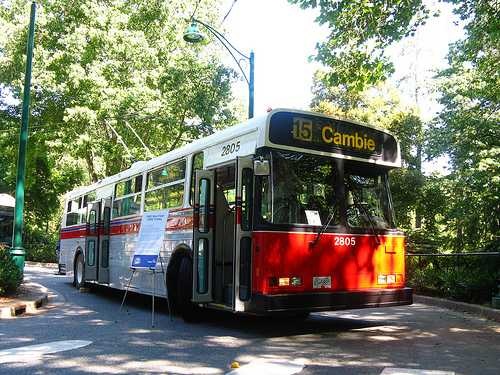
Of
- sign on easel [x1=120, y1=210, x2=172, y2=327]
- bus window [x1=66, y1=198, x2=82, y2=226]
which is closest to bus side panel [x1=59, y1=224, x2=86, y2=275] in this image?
bus window [x1=66, y1=198, x2=82, y2=226]

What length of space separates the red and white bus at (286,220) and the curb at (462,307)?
7.99 ft

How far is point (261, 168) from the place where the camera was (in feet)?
24.9

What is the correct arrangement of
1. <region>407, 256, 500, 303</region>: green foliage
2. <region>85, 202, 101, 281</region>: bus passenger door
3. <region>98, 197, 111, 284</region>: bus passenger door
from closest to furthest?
1. <region>407, 256, 500, 303</region>: green foliage
2. <region>98, 197, 111, 284</region>: bus passenger door
3. <region>85, 202, 101, 281</region>: bus passenger door

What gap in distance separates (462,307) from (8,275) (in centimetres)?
963

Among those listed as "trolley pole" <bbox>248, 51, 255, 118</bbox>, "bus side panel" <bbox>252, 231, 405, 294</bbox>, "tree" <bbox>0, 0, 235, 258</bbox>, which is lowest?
"bus side panel" <bbox>252, 231, 405, 294</bbox>

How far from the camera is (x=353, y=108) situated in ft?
85.5

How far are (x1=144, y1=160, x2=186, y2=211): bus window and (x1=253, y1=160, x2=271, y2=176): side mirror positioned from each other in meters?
2.71

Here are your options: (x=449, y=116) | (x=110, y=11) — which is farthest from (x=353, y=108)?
(x=110, y=11)

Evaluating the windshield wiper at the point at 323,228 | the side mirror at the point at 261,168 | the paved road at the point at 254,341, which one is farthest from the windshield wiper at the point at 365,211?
the side mirror at the point at 261,168

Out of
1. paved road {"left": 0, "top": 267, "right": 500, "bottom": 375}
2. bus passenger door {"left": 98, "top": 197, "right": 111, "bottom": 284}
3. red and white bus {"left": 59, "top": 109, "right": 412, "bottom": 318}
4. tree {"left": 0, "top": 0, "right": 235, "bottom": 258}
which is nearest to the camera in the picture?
paved road {"left": 0, "top": 267, "right": 500, "bottom": 375}

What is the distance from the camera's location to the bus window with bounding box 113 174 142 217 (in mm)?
12224

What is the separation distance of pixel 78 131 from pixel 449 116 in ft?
50.5

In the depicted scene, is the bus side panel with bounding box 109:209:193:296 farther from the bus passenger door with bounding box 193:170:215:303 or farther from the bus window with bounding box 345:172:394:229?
the bus window with bounding box 345:172:394:229

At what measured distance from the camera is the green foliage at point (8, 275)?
12.0 metres
